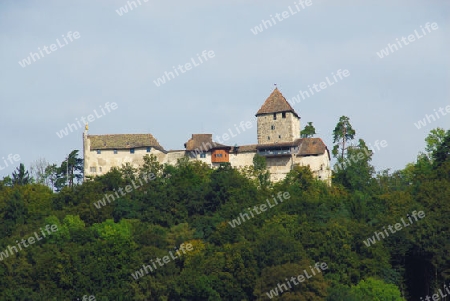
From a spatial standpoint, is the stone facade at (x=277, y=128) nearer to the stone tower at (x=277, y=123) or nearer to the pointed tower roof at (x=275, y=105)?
the stone tower at (x=277, y=123)

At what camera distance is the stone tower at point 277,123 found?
7931cm

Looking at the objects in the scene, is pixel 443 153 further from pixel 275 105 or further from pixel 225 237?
pixel 225 237

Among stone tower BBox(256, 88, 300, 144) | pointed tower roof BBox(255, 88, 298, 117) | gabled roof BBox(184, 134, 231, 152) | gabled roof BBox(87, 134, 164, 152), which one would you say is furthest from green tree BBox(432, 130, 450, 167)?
gabled roof BBox(87, 134, 164, 152)

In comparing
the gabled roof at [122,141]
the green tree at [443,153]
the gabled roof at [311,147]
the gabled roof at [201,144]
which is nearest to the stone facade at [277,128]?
the gabled roof at [311,147]

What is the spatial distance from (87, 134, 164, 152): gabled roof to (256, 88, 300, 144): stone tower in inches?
368

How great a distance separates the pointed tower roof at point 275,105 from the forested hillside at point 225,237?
622 cm

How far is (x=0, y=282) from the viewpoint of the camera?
60.1m

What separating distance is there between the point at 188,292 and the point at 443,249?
16.2 m

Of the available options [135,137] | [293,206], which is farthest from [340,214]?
[135,137]

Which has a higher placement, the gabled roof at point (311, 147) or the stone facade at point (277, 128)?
the stone facade at point (277, 128)

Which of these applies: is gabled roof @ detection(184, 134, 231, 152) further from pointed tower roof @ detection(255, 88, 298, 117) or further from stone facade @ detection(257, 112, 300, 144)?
pointed tower roof @ detection(255, 88, 298, 117)

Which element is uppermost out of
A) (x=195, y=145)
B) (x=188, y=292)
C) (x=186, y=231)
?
(x=195, y=145)

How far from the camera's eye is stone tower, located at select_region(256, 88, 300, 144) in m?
79.3

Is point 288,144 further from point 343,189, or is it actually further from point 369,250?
point 369,250
